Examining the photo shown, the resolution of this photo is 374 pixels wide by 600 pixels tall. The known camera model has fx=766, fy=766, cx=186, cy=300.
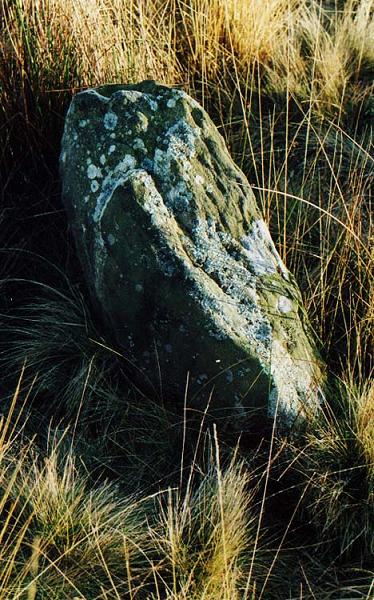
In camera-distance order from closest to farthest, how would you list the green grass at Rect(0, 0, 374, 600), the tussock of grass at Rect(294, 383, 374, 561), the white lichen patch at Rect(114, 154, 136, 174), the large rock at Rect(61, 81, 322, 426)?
1. the green grass at Rect(0, 0, 374, 600)
2. the tussock of grass at Rect(294, 383, 374, 561)
3. the large rock at Rect(61, 81, 322, 426)
4. the white lichen patch at Rect(114, 154, 136, 174)

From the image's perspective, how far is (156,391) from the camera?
8.77 ft

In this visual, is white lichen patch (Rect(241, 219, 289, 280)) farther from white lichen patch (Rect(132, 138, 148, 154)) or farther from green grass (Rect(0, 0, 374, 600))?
white lichen patch (Rect(132, 138, 148, 154))

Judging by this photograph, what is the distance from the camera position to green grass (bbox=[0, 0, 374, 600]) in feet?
7.19

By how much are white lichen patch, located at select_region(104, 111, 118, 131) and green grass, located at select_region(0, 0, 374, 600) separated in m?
0.56

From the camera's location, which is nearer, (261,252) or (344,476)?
(344,476)

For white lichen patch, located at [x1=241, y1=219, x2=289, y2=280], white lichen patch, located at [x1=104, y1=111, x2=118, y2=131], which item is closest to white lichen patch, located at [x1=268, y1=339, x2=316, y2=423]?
white lichen patch, located at [x1=241, y1=219, x2=289, y2=280]

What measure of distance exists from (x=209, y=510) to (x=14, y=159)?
1.85 metres

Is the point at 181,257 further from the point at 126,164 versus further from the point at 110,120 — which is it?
the point at 110,120

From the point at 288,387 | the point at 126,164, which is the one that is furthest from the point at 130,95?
the point at 288,387

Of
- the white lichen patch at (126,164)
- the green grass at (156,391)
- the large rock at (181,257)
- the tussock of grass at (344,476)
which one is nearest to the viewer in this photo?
the green grass at (156,391)

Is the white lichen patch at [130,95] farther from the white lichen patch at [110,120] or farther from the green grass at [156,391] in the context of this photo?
the green grass at [156,391]

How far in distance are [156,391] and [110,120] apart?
0.98 metres

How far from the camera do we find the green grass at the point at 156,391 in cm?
219

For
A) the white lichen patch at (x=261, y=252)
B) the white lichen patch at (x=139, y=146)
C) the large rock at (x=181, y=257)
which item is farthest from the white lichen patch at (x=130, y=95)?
the white lichen patch at (x=261, y=252)
